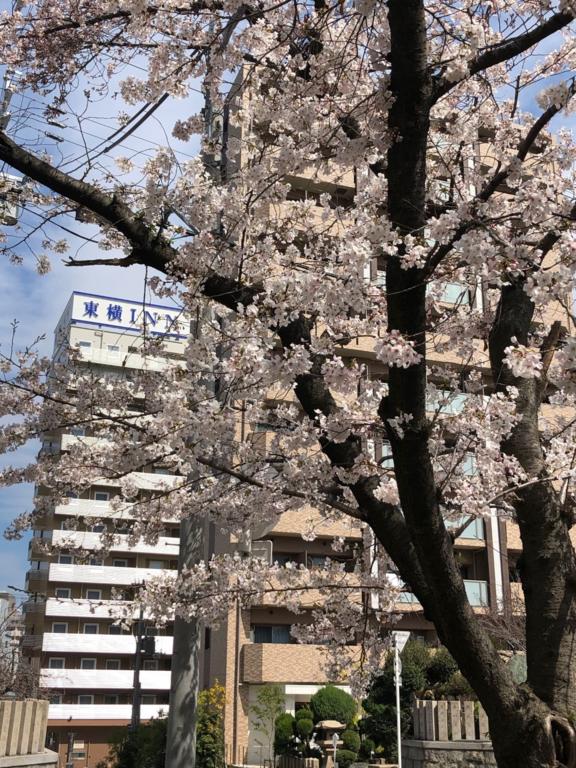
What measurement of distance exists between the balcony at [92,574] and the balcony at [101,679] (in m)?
4.45

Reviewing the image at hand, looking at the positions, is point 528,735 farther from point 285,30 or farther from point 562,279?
point 285,30

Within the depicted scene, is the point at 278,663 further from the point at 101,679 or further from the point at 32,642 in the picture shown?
the point at 32,642

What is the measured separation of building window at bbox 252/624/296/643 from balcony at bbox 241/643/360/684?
0.64m

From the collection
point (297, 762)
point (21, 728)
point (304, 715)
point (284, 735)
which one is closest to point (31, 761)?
point (21, 728)

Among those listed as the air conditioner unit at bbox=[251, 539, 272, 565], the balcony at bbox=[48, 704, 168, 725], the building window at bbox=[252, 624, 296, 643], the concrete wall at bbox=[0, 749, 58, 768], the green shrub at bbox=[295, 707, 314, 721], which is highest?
the air conditioner unit at bbox=[251, 539, 272, 565]

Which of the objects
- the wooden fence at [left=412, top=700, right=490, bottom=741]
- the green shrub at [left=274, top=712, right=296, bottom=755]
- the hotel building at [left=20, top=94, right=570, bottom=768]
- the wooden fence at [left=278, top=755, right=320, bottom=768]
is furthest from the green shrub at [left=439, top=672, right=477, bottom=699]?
the hotel building at [left=20, top=94, right=570, bottom=768]

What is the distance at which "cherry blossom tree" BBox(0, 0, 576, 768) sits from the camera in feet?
10.5

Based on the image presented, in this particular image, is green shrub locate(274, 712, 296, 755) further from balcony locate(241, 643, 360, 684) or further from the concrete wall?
the concrete wall

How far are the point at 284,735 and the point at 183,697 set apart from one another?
15369 millimetres

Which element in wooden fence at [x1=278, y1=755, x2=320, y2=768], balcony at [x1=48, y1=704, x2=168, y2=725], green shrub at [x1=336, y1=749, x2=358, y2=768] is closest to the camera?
wooden fence at [x1=278, y1=755, x2=320, y2=768]

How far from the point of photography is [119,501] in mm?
7215

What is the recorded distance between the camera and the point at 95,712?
38.3m

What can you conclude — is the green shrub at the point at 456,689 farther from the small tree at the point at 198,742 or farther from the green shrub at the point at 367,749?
the green shrub at the point at 367,749

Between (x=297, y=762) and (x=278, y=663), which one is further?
(x=278, y=663)
